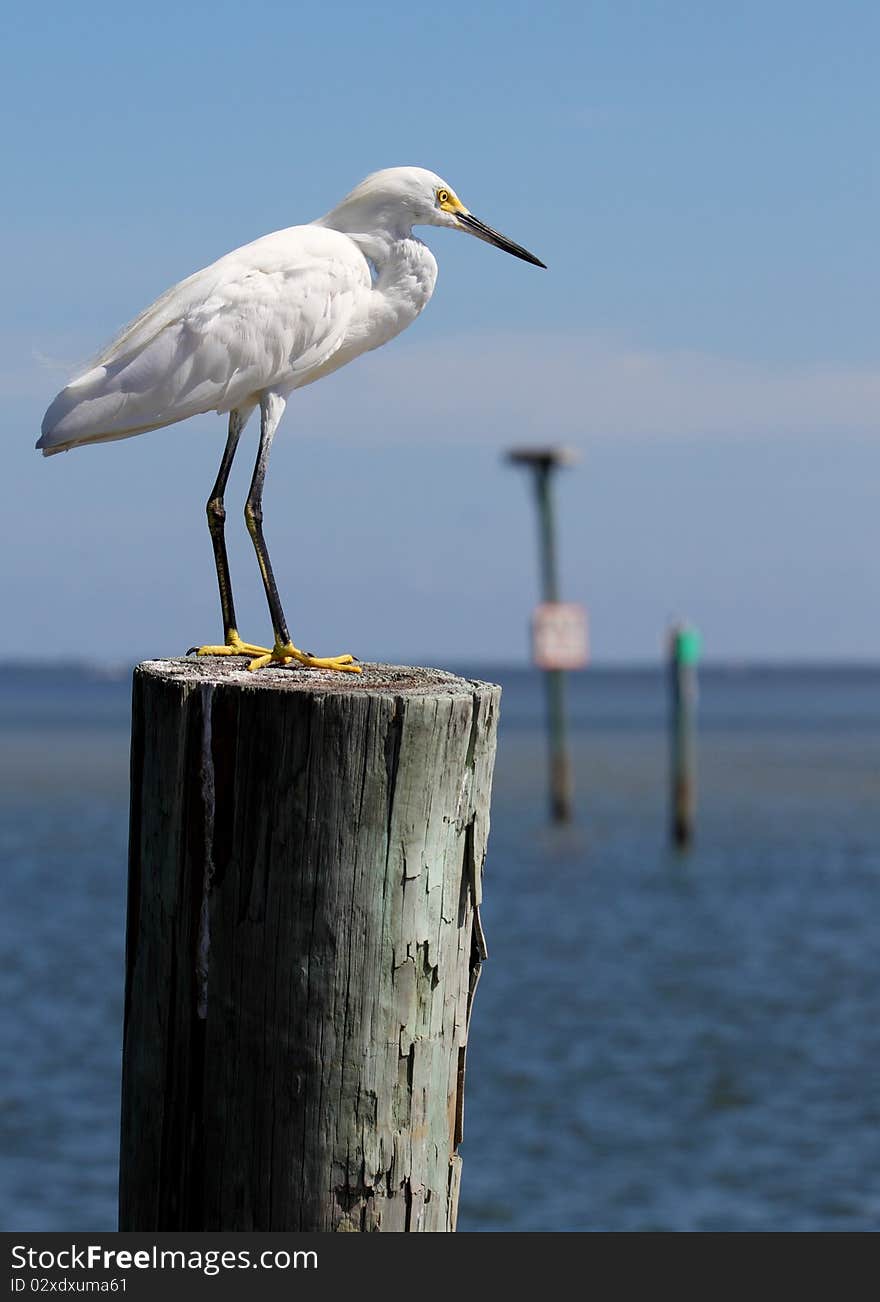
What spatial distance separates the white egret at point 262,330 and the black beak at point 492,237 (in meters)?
0.02

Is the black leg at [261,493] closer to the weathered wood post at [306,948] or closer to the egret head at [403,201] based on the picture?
the egret head at [403,201]

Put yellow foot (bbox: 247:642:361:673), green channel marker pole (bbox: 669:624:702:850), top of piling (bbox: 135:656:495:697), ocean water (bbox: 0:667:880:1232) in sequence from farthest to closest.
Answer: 1. green channel marker pole (bbox: 669:624:702:850)
2. ocean water (bbox: 0:667:880:1232)
3. yellow foot (bbox: 247:642:361:673)
4. top of piling (bbox: 135:656:495:697)

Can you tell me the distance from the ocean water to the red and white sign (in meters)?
3.30

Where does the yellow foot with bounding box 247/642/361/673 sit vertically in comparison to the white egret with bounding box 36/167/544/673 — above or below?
below

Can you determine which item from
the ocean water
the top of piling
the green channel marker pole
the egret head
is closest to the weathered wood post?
the top of piling

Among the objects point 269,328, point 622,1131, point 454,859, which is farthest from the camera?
point 622,1131

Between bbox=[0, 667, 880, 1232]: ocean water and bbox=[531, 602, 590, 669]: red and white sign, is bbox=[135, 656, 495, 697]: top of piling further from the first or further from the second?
bbox=[531, 602, 590, 669]: red and white sign

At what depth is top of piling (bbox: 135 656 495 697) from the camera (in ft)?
9.43

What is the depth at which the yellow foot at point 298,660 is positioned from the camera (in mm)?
3752

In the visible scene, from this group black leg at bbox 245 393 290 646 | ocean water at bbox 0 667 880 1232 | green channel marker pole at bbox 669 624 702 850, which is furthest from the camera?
green channel marker pole at bbox 669 624 702 850

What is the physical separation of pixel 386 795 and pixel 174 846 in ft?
1.31
